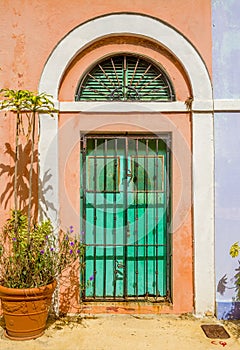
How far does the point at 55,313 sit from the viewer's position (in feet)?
15.0

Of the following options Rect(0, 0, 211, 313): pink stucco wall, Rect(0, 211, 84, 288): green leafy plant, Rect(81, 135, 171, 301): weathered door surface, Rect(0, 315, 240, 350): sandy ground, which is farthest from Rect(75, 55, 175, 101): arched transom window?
Rect(0, 315, 240, 350): sandy ground

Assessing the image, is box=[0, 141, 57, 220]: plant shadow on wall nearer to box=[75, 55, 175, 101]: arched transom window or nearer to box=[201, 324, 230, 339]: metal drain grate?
box=[75, 55, 175, 101]: arched transom window

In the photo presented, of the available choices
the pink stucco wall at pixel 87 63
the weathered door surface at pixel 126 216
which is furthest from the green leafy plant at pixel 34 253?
the weathered door surface at pixel 126 216

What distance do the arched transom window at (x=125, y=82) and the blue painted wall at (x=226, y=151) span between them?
2.27ft

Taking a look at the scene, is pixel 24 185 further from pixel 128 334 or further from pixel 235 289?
pixel 235 289

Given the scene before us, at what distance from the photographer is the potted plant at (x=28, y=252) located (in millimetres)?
3992

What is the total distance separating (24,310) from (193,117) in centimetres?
297

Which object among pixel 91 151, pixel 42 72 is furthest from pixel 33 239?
pixel 42 72

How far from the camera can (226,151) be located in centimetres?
464

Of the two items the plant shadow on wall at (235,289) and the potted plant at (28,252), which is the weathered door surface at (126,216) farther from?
the plant shadow on wall at (235,289)

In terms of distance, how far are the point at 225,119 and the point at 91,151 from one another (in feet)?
5.68

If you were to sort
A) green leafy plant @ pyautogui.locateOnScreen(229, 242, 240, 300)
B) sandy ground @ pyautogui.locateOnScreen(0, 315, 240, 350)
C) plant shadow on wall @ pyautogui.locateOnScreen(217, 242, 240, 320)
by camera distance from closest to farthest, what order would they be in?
sandy ground @ pyautogui.locateOnScreen(0, 315, 240, 350)
green leafy plant @ pyautogui.locateOnScreen(229, 242, 240, 300)
plant shadow on wall @ pyautogui.locateOnScreen(217, 242, 240, 320)

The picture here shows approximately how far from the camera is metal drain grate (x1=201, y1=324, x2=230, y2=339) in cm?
413

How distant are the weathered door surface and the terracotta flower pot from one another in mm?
853
